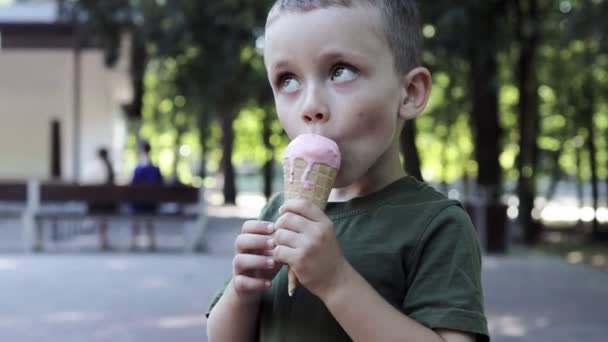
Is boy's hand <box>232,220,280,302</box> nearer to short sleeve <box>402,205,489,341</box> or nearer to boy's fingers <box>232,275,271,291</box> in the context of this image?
boy's fingers <box>232,275,271,291</box>

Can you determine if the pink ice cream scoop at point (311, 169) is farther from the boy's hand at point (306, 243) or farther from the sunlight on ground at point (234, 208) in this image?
the sunlight on ground at point (234, 208)

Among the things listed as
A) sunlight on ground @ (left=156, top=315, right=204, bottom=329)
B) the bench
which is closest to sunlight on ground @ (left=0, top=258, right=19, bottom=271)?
the bench

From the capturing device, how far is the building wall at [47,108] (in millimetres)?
21406

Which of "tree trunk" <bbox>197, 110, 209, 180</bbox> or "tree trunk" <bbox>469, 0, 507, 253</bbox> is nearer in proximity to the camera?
"tree trunk" <bbox>469, 0, 507, 253</bbox>

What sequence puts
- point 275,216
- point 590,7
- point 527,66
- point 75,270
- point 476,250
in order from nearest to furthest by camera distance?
point 476,250, point 275,216, point 590,7, point 75,270, point 527,66

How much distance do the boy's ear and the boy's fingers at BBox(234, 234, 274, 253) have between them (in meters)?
0.35

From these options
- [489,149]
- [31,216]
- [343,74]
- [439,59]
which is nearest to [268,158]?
[489,149]

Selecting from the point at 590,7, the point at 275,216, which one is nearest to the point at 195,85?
the point at 590,7

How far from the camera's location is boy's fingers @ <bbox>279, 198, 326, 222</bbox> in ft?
4.27

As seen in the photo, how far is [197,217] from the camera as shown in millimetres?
13883

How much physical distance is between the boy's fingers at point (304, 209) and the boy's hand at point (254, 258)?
0.07m

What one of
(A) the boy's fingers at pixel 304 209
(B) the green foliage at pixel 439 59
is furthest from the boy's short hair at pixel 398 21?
(B) the green foliage at pixel 439 59

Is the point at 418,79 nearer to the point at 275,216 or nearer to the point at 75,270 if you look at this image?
the point at 275,216

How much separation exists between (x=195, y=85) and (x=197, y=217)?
3.29 m
